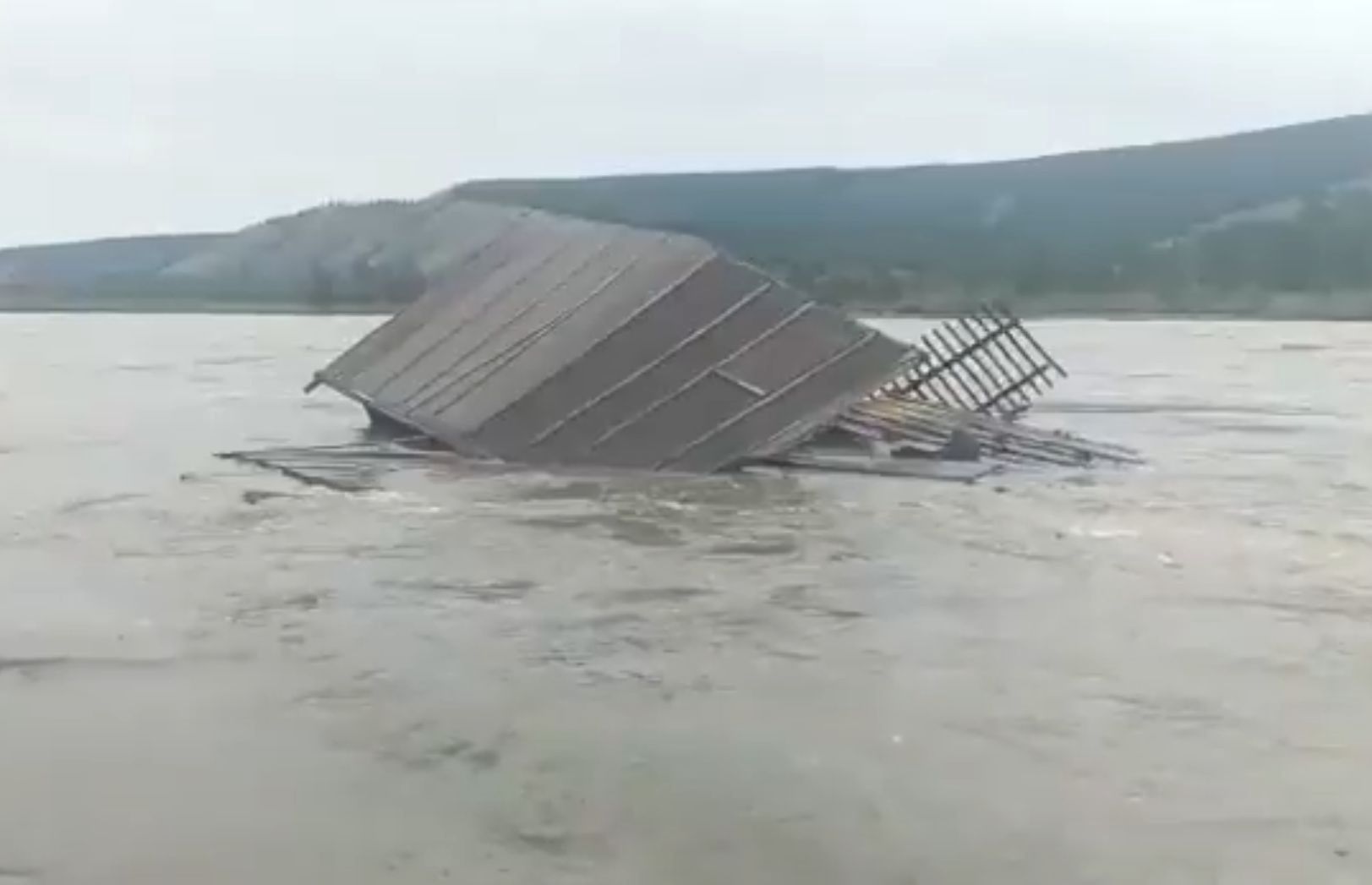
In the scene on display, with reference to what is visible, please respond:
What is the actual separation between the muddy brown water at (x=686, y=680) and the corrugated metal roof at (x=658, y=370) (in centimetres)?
77

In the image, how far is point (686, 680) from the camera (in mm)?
11008

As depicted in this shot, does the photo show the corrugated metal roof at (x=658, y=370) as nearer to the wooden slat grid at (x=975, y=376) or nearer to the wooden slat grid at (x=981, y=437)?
the wooden slat grid at (x=981, y=437)

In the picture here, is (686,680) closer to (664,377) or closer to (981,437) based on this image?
(664,377)

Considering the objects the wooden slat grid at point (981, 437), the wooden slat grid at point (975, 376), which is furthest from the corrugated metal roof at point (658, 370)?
the wooden slat grid at point (975, 376)

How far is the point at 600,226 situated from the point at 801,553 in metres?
10.7

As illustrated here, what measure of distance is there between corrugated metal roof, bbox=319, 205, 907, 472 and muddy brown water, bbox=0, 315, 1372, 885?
→ 2.54 ft

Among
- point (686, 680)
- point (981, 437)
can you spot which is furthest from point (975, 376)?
point (686, 680)

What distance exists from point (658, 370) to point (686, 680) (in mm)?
9887

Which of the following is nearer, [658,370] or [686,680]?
[686,680]

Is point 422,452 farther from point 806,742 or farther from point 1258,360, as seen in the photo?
point 1258,360

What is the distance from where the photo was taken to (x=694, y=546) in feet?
53.0

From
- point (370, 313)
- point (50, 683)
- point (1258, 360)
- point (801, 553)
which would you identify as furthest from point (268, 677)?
point (370, 313)

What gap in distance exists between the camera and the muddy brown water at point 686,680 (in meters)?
7.89

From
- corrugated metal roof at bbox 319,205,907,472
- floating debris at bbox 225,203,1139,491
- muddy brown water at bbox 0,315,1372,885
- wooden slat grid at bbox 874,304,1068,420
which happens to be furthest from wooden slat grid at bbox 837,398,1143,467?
corrugated metal roof at bbox 319,205,907,472
